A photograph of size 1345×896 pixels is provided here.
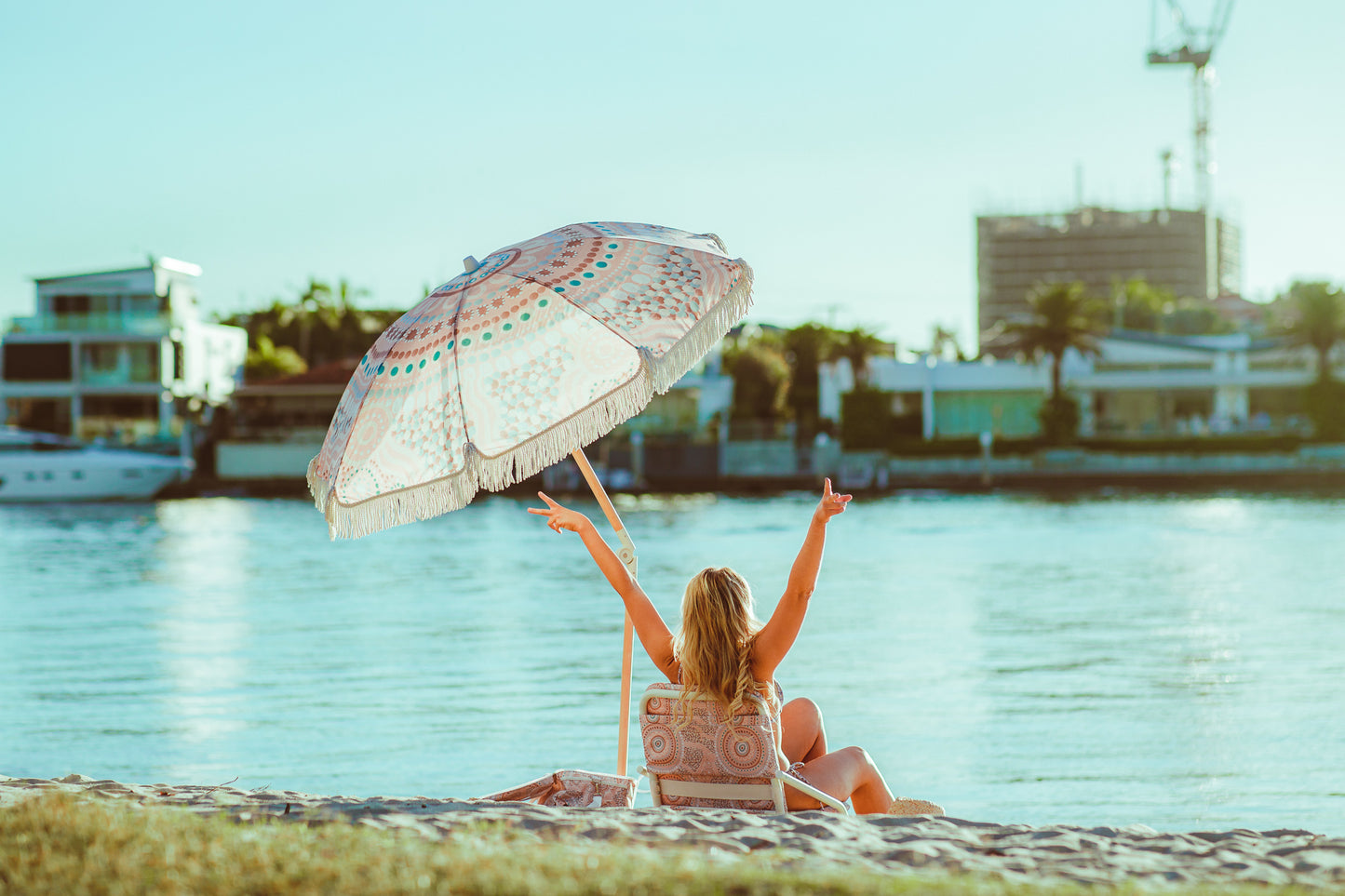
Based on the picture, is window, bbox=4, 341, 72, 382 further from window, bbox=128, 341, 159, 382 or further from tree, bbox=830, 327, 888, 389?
tree, bbox=830, 327, 888, 389

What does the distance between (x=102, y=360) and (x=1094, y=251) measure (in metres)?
140

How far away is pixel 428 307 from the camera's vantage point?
5262mm

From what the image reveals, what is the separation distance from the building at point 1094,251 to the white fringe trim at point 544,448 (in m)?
176

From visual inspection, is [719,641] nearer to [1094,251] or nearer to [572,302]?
[572,302]

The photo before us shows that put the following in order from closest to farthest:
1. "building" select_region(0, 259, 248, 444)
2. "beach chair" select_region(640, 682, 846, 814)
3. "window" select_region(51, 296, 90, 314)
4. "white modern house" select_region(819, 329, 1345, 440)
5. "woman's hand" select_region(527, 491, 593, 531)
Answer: "beach chair" select_region(640, 682, 846, 814) < "woman's hand" select_region(527, 491, 593, 531) < "building" select_region(0, 259, 248, 444) < "white modern house" select_region(819, 329, 1345, 440) < "window" select_region(51, 296, 90, 314)

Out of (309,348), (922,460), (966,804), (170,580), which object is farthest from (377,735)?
(309,348)

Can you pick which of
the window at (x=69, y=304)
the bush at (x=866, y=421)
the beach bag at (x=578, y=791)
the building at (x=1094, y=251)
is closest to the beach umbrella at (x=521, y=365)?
the beach bag at (x=578, y=791)

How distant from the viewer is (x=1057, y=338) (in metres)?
62.1

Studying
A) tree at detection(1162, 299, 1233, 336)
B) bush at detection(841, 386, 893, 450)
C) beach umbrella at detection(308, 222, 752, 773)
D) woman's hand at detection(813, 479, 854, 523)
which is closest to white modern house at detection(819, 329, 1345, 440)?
bush at detection(841, 386, 893, 450)

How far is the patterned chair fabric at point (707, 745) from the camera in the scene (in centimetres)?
482

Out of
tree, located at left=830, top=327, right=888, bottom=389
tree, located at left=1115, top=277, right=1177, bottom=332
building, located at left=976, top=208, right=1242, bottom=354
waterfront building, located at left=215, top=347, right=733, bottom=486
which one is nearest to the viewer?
waterfront building, located at left=215, top=347, right=733, bottom=486

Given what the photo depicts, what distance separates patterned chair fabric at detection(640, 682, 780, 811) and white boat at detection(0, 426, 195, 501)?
54903 mm

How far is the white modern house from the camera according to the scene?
63750mm

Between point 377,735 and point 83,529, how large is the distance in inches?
1287
